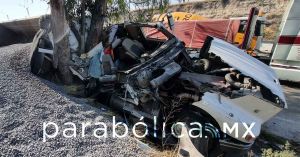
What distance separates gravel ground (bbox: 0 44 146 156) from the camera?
3.49m

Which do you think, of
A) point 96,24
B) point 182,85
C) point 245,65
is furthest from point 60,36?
point 245,65

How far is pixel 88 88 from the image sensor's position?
18.9 ft

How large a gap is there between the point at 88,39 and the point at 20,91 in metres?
2.23

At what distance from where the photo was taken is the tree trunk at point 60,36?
6180 millimetres

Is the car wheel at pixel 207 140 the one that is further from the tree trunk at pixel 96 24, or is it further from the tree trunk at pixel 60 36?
the tree trunk at pixel 96 24

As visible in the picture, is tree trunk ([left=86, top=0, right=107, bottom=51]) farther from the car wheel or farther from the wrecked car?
the car wheel

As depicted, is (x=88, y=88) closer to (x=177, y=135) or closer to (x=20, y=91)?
(x=20, y=91)

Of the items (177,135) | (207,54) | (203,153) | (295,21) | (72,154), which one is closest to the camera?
(72,154)

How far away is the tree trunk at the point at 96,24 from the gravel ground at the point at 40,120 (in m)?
1.52

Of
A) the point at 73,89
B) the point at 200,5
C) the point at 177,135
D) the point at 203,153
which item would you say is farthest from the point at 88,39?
the point at 200,5

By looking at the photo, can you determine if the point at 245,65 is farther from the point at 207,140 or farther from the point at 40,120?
the point at 40,120

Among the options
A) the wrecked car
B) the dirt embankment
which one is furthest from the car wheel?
the dirt embankment

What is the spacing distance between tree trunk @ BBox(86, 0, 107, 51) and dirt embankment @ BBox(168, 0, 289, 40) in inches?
532

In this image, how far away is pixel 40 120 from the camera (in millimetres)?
4102
